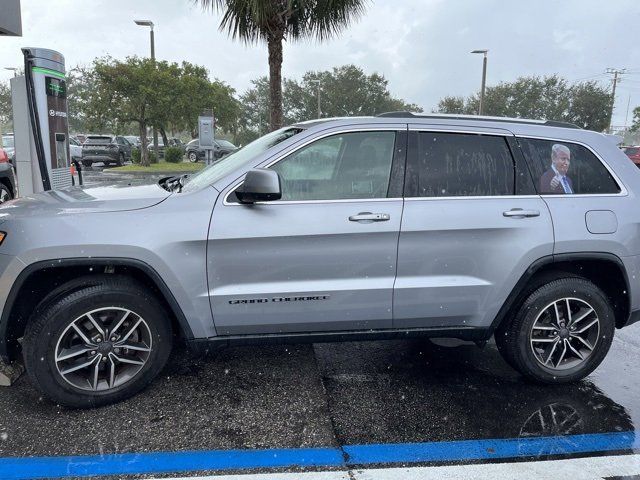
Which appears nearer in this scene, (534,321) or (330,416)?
(330,416)

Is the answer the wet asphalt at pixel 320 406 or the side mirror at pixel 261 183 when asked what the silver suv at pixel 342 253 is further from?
the wet asphalt at pixel 320 406

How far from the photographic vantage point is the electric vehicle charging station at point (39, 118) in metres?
6.14

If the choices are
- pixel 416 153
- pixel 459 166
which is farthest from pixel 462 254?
pixel 416 153

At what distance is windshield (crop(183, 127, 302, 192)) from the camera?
10.5 feet

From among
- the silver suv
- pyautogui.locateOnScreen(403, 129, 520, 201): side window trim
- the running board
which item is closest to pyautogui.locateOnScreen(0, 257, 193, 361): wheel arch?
the silver suv

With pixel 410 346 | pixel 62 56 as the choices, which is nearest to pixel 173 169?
pixel 62 56

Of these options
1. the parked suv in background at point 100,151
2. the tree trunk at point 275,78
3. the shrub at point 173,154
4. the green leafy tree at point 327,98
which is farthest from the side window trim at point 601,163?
the green leafy tree at point 327,98

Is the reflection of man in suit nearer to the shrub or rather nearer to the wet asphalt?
the wet asphalt

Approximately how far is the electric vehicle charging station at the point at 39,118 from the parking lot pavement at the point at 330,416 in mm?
3909

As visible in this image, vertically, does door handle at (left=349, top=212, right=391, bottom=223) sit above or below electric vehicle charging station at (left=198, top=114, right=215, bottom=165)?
below

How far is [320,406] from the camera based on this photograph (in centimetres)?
315

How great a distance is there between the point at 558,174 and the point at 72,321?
127 inches

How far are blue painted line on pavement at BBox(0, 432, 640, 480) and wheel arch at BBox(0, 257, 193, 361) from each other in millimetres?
720

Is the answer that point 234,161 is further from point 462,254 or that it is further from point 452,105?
point 452,105
